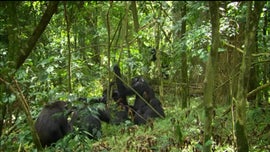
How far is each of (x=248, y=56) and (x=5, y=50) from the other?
2883 millimetres

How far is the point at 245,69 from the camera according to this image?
10.3ft

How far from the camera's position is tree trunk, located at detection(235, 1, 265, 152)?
3064 mm

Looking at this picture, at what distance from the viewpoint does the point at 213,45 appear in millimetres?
2822

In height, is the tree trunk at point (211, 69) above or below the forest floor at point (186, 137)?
above

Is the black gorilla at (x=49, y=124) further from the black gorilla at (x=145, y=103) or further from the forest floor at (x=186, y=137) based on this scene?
the black gorilla at (x=145, y=103)

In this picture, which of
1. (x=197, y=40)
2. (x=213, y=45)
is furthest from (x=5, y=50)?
(x=213, y=45)

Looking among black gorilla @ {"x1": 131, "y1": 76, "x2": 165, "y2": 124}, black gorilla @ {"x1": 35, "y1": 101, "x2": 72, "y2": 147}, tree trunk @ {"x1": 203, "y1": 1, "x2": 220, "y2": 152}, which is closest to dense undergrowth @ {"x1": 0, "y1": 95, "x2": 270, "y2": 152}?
black gorilla @ {"x1": 35, "y1": 101, "x2": 72, "y2": 147}

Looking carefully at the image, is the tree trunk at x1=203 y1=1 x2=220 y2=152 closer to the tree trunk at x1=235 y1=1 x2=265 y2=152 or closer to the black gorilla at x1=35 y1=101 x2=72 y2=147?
the tree trunk at x1=235 y1=1 x2=265 y2=152

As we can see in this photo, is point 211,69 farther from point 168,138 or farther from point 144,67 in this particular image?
point 144,67

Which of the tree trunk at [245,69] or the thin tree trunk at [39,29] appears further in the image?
the tree trunk at [245,69]

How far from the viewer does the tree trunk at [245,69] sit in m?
3.06

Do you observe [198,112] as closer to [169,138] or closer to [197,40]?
[169,138]

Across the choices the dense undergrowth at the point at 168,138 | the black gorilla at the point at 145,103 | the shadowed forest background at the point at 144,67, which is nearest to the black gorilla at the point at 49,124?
the shadowed forest background at the point at 144,67

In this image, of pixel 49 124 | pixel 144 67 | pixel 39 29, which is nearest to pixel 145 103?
pixel 144 67
